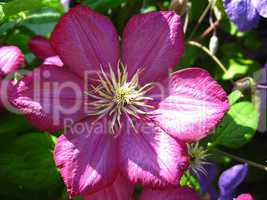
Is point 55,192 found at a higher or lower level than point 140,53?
lower

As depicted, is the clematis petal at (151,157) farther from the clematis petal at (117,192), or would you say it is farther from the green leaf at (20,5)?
the green leaf at (20,5)

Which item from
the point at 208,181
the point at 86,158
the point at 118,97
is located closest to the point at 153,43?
the point at 118,97

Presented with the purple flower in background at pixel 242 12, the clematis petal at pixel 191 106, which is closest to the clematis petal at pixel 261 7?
A: the purple flower in background at pixel 242 12

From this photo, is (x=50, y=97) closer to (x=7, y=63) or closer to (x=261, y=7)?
(x=7, y=63)

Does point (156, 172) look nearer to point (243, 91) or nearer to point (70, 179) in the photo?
point (70, 179)

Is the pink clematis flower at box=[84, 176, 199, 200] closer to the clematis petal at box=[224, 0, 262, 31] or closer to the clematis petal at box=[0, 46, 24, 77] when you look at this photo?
the clematis petal at box=[0, 46, 24, 77]

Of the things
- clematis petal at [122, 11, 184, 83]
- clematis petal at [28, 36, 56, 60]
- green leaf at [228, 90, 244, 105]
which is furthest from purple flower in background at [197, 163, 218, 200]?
clematis petal at [28, 36, 56, 60]

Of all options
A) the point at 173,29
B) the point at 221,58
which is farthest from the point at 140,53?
the point at 221,58
